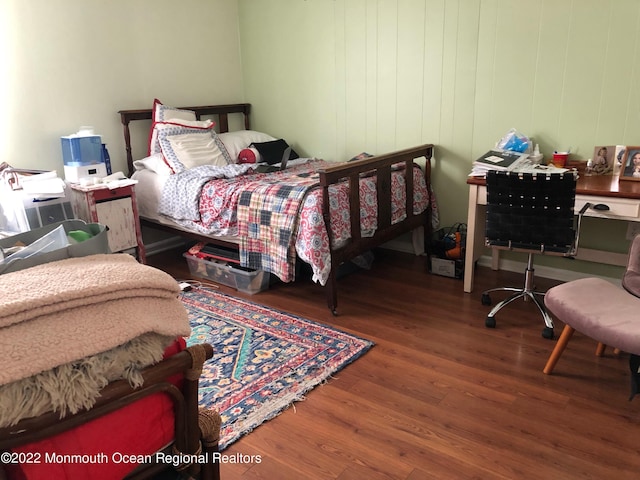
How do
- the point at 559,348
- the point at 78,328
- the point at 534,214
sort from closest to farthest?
1. the point at 78,328
2. the point at 559,348
3. the point at 534,214

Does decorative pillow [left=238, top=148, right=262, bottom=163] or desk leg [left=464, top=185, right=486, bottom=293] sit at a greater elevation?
decorative pillow [left=238, top=148, right=262, bottom=163]

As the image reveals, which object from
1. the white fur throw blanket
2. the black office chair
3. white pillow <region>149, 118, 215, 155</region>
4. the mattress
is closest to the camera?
the white fur throw blanket

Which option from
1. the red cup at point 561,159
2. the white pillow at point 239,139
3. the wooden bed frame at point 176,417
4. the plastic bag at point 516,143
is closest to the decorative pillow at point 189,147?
the white pillow at point 239,139

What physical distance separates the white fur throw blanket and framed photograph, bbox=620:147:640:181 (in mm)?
2823

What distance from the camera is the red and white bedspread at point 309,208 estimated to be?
2.92 m

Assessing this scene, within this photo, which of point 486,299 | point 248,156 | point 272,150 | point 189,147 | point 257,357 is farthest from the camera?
point 272,150

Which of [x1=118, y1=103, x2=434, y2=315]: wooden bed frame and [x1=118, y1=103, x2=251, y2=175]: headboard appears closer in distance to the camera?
[x1=118, y1=103, x2=434, y2=315]: wooden bed frame

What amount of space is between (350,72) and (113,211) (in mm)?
2070

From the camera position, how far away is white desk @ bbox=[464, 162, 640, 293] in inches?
104

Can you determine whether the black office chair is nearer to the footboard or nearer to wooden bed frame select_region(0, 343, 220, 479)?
the footboard

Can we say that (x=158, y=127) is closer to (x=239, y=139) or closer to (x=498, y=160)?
(x=239, y=139)

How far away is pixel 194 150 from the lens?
3938mm

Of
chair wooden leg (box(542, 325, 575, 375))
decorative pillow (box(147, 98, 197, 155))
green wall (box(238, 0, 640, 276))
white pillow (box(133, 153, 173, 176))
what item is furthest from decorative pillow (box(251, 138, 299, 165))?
chair wooden leg (box(542, 325, 575, 375))

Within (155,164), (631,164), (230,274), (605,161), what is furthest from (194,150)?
(631,164)
